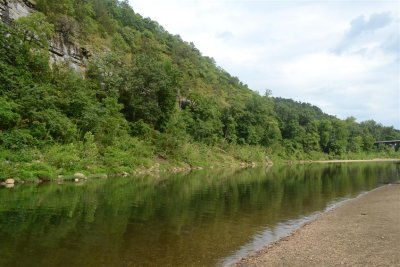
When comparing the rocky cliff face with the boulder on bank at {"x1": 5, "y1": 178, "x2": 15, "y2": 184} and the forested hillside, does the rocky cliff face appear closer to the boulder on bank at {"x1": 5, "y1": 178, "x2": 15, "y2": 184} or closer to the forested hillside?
the forested hillside

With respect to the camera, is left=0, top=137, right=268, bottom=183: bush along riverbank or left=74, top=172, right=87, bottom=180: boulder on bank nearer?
left=0, top=137, right=268, bottom=183: bush along riverbank

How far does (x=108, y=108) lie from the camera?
187 feet

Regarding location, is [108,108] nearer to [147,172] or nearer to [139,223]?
[147,172]

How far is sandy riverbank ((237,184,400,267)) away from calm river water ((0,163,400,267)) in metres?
1.31

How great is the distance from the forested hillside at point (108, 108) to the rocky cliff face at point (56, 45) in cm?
151

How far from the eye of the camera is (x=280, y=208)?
88.6ft

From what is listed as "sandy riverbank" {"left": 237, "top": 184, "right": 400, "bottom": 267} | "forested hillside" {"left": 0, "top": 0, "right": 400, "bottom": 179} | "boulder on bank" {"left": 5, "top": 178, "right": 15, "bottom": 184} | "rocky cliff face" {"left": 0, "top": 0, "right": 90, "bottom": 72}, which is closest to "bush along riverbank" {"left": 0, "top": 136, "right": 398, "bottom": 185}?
"boulder on bank" {"left": 5, "top": 178, "right": 15, "bottom": 184}

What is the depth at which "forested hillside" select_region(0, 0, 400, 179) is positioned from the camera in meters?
40.7

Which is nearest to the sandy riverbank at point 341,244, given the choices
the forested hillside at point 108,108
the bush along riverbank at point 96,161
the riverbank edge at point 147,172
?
the riverbank edge at point 147,172

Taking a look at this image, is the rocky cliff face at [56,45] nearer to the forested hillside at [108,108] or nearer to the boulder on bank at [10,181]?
the forested hillside at [108,108]

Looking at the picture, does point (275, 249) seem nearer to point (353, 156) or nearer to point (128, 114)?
point (128, 114)

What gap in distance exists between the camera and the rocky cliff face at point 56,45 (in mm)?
52219

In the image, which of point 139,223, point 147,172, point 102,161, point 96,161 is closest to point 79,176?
point 96,161

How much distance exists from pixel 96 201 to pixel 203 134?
58.4 meters
